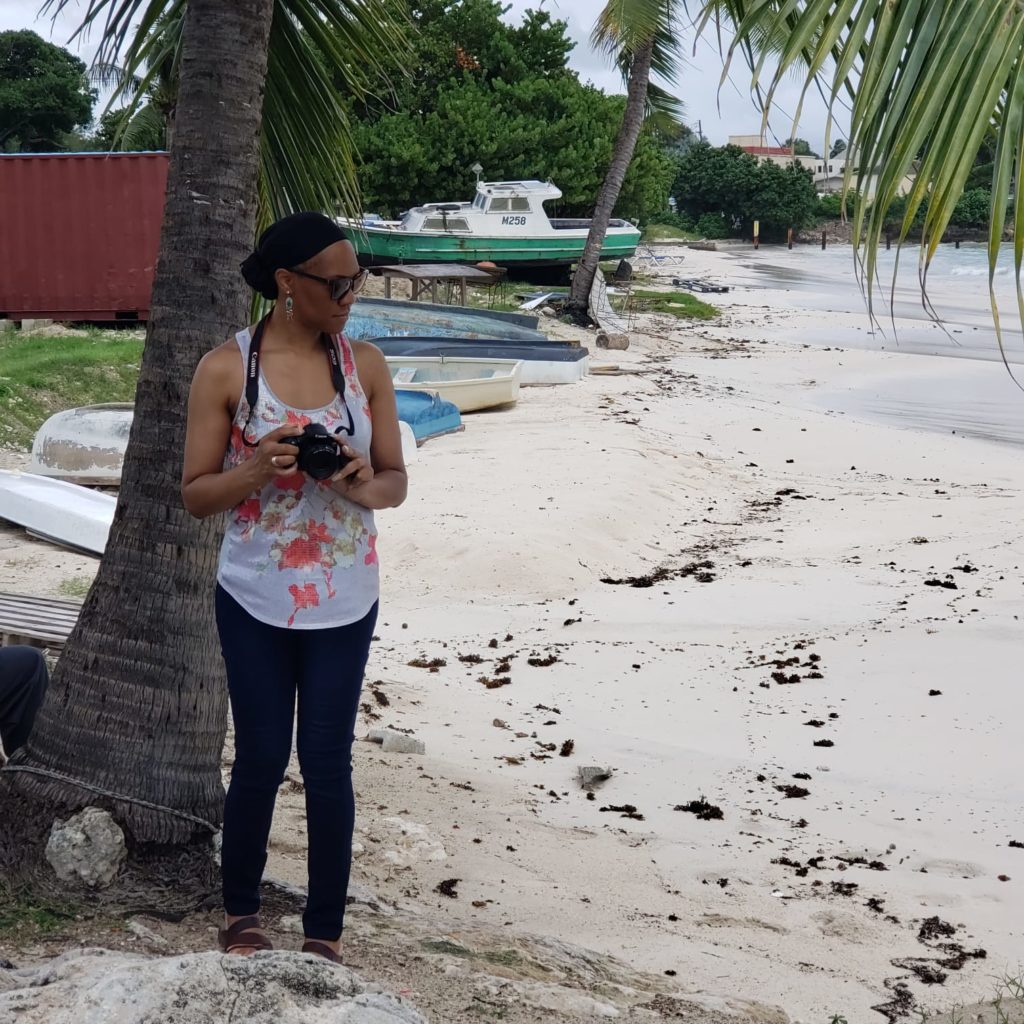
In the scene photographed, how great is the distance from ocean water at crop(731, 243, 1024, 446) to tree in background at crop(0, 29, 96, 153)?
28.5 meters

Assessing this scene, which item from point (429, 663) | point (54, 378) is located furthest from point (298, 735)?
point (54, 378)

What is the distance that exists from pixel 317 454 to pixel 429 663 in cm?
426

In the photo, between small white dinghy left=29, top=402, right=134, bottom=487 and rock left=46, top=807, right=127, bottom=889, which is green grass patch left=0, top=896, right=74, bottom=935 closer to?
rock left=46, top=807, right=127, bottom=889

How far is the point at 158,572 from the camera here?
121 inches

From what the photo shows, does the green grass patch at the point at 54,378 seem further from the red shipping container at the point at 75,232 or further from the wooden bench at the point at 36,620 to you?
the wooden bench at the point at 36,620

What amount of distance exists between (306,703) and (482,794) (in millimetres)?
2218

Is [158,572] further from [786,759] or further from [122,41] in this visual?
[786,759]

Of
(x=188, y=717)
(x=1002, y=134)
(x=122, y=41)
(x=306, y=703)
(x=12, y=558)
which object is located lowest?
(x=12, y=558)

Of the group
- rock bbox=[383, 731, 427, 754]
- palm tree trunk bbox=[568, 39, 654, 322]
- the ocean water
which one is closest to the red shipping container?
palm tree trunk bbox=[568, 39, 654, 322]

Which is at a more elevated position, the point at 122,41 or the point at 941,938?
the point at 122,41

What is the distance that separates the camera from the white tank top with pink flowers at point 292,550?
2482mm

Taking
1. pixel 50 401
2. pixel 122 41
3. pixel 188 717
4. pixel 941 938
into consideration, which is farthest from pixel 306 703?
pixel 50 401

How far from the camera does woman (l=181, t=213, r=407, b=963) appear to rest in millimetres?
2484

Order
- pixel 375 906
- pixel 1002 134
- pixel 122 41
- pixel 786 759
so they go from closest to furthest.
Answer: pixel 1002 134
pixel 375 906
pixel 122 41
pixel 786 759
